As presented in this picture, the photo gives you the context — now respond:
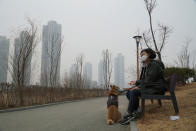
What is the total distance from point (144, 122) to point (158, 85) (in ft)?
3.02

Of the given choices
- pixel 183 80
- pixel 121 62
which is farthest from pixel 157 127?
pixel 121 62

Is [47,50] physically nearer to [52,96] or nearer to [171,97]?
[52,96]

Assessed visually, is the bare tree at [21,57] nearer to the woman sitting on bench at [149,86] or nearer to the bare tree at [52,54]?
the bare tree at [52,54]

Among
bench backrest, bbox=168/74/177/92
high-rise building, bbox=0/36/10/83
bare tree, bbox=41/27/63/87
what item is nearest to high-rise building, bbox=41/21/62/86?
bare tree, bbox=41/27/63/87

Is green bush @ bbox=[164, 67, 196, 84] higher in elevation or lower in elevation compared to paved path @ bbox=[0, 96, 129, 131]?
higher

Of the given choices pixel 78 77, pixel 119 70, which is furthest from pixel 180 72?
pixel 119 70

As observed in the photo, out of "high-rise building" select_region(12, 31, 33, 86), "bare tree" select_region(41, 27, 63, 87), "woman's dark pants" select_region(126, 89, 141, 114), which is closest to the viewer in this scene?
"woman's dark pants" select_region(126, 89, 141, 114)

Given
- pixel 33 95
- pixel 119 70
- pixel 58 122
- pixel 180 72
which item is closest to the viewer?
pixel 58 122

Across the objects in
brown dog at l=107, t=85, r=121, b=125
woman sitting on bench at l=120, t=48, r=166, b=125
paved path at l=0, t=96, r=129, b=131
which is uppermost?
woman sitting on bench at l=120, t=48, r=166, b=125

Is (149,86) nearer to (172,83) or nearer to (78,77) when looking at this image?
(172,83)

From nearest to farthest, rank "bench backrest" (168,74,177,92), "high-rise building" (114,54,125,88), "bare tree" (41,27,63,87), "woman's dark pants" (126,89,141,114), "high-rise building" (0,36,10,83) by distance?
1. "bench backrest" (168,74,177,92)
2. "woman's dark pants" (126,89,141,114)
3. "high-rise building" (0,36,10,83)
4. "bare tree" (41,27,63,87)
5. "high-rise building" (114,54,125,88)

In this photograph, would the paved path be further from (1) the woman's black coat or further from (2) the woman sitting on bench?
(1) the woman's black coat

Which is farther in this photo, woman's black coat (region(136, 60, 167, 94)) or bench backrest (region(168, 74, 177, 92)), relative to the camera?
woman's black coat (region(136, 60, 167, 94))

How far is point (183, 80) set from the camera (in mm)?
14531
